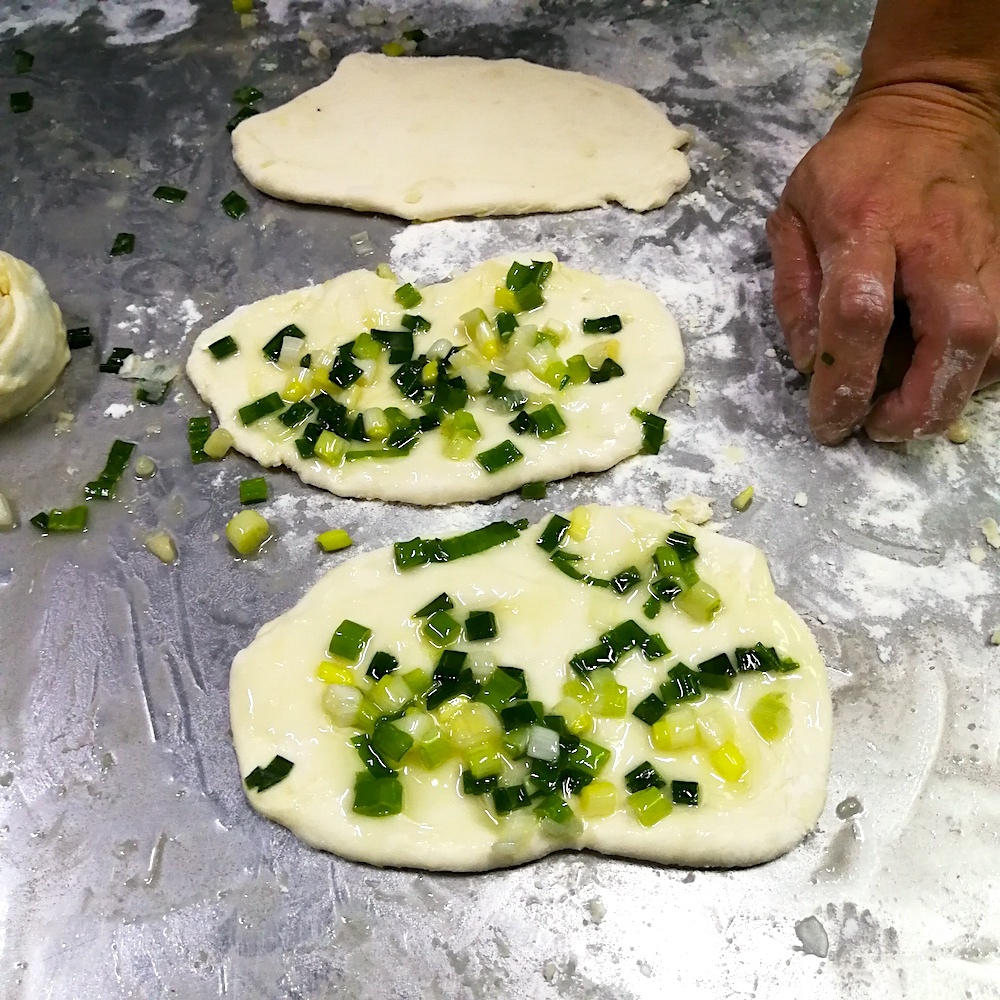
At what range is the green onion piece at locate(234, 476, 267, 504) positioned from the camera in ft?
6.06

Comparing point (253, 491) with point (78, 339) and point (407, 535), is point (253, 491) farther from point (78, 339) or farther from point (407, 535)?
point (78, 339)

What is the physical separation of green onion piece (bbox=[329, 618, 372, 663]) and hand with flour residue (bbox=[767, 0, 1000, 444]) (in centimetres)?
103

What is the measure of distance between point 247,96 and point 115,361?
1.00 meters

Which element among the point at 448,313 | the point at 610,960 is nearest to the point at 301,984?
the point at 610,960

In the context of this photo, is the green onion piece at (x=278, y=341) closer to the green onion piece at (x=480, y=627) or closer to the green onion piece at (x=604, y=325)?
the green onion piece at (x=604, y=325)

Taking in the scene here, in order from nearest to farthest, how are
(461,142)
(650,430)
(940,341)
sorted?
(940,341) → (650,430) → (461,142)

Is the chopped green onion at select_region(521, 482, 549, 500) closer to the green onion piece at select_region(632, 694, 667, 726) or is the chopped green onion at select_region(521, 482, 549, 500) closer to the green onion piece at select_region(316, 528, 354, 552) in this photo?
the green onion piece at select_region(316, 528, 354, 552)

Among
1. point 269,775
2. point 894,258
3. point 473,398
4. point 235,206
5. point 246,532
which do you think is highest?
point 894,258

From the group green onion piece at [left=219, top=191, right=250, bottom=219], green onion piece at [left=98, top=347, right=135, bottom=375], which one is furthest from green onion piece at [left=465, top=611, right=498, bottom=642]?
green onion piece at [left=219, top=191, right=250, bottom=219]

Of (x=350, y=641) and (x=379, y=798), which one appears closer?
(x=379, y=798)

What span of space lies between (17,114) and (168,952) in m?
2.35

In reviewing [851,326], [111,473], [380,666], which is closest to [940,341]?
[851,326]

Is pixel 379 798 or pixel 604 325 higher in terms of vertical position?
pixel 604 325

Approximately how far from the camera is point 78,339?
2096mm
